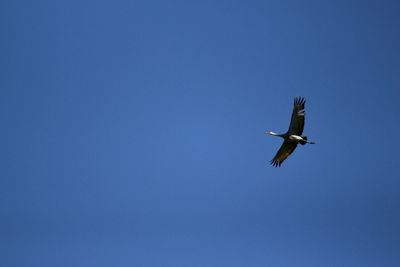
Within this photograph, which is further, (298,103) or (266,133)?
(266,133)

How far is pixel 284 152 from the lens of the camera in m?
59.7

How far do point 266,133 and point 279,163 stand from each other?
3030 millimetres

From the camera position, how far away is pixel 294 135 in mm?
56812

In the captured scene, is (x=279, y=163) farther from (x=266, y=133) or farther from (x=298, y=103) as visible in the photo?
(x=298, y=103)

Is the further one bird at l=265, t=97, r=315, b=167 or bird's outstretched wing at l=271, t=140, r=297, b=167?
bird's outstretched wing at l=271, t=140, r=297, b=167

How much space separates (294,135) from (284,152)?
3.34 metres

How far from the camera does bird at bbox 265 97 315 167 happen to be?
55.3 meters

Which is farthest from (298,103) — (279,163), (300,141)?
(279,163)

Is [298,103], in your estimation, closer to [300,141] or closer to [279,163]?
[300,141]

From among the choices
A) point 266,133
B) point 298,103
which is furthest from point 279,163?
point 298,103

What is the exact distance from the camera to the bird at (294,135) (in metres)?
55.3

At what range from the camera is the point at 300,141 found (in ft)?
186

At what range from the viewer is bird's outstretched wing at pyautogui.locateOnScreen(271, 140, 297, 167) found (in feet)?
193

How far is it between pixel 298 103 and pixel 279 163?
731 cm
